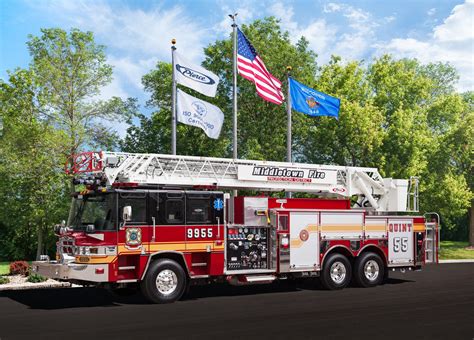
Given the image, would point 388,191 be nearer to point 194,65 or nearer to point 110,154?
point 194,65

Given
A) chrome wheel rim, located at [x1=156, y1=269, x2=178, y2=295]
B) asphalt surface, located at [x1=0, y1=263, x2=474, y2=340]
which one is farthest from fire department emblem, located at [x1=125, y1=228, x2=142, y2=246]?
asphalt surface, located at [x1=0, y1=263, x2=474, y2=340]

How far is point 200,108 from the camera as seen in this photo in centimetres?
2092

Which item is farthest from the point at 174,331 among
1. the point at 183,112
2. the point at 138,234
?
the point at 183,112

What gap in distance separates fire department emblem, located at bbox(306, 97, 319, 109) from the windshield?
11802 millimetres

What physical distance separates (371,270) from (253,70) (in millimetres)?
8766

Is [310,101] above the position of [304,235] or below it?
above

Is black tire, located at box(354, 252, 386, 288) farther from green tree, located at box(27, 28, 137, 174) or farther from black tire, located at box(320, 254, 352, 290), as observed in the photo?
green tree, located at box(27, 28, 137, 174)

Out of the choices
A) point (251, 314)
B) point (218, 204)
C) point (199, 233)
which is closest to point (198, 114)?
point (218, 204)

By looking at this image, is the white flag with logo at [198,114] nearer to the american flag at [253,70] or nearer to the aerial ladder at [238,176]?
the american flag at [253,70]

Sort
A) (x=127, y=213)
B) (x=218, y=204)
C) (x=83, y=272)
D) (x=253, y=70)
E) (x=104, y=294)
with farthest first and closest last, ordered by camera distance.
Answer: (x=253, y=70), (x=104, y=294), (x=218, y=204), (x=127, y=213), (x=83, y=272)

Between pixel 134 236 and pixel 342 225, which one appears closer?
pixel 134 236

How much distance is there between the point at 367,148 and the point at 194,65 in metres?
16.6

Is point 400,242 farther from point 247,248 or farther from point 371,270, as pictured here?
point 247,248

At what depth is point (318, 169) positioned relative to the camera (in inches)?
721
